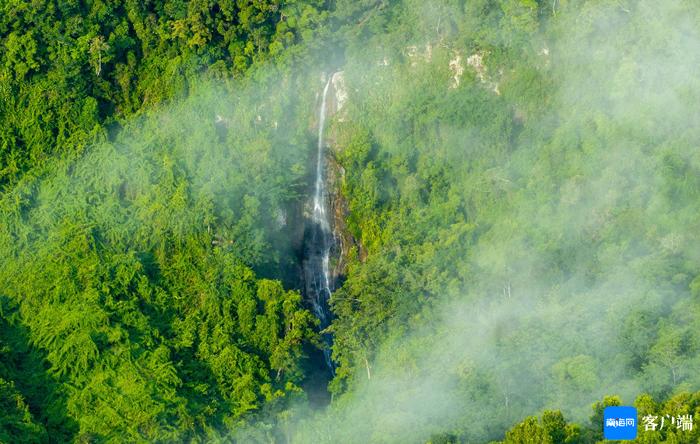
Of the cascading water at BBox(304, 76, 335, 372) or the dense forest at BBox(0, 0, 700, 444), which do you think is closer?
the dense forest at BBox(0, 0, 700, 444)

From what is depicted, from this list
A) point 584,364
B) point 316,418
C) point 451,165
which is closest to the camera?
point 584,364

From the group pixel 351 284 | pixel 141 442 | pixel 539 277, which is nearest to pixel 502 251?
pixel 539 277

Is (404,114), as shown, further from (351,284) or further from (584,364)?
(584,364)

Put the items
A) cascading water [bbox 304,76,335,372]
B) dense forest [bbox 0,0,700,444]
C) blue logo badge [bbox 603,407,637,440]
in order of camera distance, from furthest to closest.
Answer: cascading water [bbox 304,76,335,372]
dense forest [bbox 0,0,700,444]
blue logo badge [bbox 603,407,637,440]

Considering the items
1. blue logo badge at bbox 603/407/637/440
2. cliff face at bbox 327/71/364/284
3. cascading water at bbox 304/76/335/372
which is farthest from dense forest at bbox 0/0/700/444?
blue logo badge at bbox 603/407/637/440

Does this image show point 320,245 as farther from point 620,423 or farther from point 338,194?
point 620,423

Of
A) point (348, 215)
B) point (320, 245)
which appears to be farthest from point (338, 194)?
point (320, 245)

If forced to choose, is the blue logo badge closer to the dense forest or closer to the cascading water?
the dense forest
